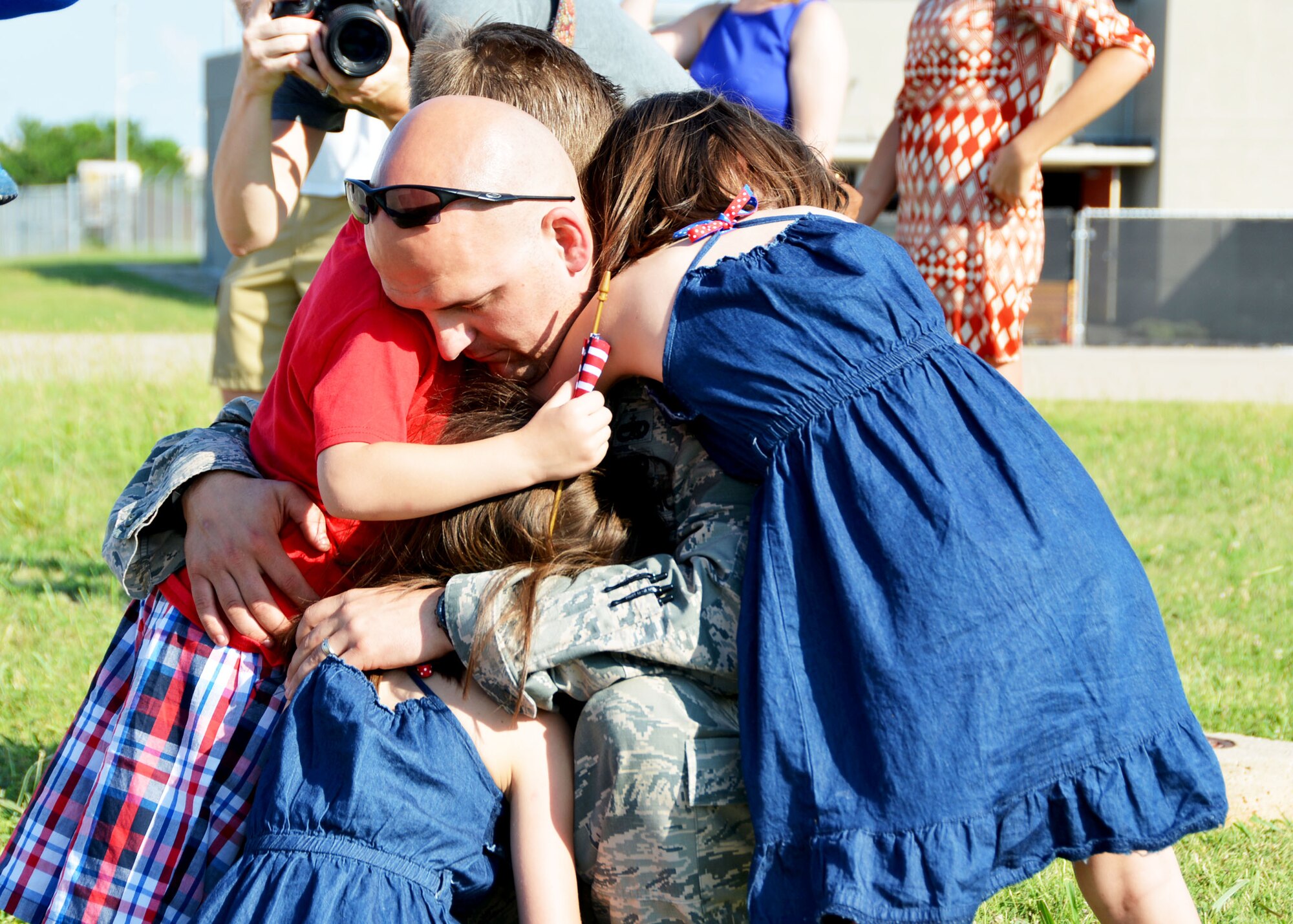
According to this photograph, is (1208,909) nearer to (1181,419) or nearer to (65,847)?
(65,847)

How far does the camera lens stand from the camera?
232cm

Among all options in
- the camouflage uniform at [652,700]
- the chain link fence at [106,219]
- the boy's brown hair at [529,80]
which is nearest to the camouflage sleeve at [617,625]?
the camouflage uniform at [652,700]

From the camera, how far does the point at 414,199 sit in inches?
67.4

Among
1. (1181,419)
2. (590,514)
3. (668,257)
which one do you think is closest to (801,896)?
(590,514)

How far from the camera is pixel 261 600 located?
1.87m

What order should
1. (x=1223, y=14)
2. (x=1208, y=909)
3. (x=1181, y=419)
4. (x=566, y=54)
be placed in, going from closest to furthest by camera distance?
1. (x=566, y=54)
2. (x=1208, y=909)
3. (x=1181, y=419)
4. (x=1223, y=14)

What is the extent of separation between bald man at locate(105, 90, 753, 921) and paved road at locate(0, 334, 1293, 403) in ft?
21.4

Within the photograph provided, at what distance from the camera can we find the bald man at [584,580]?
63.8 inches

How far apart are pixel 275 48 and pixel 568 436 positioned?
3.83ft

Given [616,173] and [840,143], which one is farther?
[840,143]

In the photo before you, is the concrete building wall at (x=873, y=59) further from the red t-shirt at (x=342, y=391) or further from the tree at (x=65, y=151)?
the tree at (x=65, y=151)

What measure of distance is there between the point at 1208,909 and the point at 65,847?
6.07 feet

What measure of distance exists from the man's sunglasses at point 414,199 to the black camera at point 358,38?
2.25ft

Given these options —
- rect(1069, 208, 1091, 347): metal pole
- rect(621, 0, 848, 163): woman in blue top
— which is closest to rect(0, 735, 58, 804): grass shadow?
rect(621, 0, 848, 163): woman in blue top
